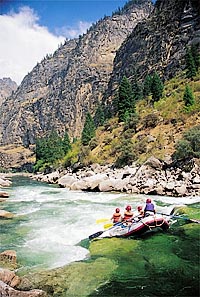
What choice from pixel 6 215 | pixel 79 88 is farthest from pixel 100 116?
pixel 79 88

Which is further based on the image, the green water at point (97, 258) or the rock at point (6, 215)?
the rock at point (6, 215)

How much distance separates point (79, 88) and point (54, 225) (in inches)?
5395

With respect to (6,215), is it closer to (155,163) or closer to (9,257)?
(9,257)

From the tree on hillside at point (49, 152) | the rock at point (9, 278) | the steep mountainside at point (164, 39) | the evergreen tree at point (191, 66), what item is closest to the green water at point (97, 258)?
the rock at point (9, 278)

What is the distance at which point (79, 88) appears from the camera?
15038cm

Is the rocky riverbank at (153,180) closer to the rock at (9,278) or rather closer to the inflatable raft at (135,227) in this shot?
the inflatable raft at (135,227)

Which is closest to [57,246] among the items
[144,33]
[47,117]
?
[144,33]

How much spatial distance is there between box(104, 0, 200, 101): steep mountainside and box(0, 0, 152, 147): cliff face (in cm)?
4445

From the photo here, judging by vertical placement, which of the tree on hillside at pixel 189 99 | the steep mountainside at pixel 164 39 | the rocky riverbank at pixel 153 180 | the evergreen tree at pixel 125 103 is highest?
the steep mountainside at pixel 164 39

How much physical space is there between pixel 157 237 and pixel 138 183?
1474 cm

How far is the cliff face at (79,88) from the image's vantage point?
14519 centimetres

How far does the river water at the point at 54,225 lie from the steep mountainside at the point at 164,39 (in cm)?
4375

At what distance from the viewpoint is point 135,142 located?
127ft

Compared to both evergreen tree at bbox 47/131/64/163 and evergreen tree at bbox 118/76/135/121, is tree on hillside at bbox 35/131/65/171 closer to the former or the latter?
evergreen tree at bbox 47/131/64/163
